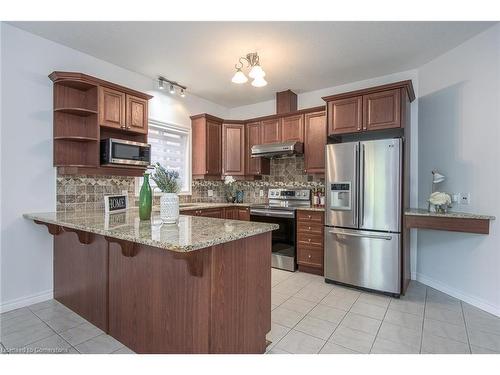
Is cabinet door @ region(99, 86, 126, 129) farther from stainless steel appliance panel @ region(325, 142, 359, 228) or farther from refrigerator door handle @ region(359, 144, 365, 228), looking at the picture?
refrigerator door handle @ region(359, 144, 365, 228)

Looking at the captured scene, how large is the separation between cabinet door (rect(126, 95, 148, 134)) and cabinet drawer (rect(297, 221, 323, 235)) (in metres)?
2.41

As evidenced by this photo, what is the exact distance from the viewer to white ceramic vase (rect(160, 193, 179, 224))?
204cm

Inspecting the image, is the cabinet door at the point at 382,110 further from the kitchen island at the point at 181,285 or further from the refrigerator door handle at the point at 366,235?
the kitchen island at the point at 181,285

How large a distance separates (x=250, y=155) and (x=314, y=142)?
115 centimetres

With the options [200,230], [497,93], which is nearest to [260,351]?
[200,230]

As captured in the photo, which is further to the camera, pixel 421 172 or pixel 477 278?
pixel 421 172

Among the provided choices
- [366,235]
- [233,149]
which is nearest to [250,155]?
[233,149]

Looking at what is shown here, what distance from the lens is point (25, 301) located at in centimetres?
266

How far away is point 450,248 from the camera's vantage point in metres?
3.06

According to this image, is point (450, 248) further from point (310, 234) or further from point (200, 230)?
point (200, 230)

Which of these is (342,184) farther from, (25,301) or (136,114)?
(25,301)

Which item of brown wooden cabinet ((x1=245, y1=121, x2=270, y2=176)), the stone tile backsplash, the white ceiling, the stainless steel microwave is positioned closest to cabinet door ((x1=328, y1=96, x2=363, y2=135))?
the white ceiling

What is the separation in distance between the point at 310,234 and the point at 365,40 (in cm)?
239

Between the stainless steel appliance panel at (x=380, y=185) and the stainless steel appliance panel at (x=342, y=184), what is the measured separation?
0.26 feet
